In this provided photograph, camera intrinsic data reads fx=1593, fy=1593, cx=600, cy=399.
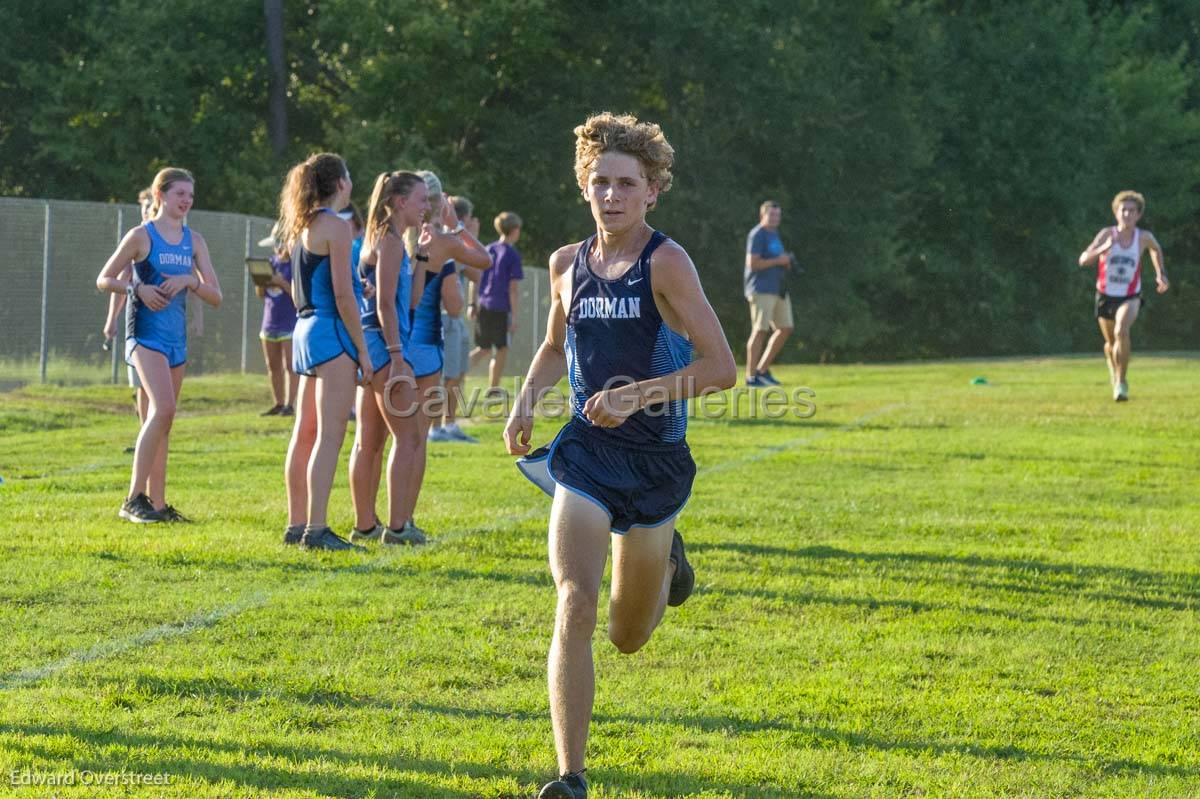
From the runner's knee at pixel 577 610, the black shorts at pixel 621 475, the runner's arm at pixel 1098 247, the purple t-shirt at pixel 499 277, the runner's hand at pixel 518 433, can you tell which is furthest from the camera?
the runner's arm at pixel 1098 247

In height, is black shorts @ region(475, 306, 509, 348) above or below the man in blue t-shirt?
below

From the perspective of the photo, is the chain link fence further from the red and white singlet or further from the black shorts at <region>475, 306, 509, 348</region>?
the red and white singlet

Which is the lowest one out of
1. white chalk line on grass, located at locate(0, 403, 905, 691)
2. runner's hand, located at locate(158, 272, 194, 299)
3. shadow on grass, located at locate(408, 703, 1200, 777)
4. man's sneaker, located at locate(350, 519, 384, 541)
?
shadow on grass, located at locate(408, 703, 1200, 777)

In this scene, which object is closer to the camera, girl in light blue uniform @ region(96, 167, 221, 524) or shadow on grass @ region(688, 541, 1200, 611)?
shadow on grass @ region(688, 541, 1200, 611)

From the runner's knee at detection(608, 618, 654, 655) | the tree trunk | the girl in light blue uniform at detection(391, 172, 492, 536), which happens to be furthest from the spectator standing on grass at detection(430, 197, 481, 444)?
the tree trunk

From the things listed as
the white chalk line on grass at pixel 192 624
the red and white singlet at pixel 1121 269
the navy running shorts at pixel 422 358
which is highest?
the red and white singlet at pixel 1121 269

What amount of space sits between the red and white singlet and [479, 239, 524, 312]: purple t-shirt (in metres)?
6.96

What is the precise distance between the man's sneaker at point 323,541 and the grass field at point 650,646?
0.40ft

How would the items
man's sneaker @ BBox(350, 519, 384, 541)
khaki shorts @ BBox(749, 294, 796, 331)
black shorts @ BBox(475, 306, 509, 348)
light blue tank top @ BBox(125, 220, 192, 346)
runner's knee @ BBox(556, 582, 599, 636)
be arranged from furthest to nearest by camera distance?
khaki shorts @ BBox(749, 294, 796, 331)
black shorts @ BBox(475, 306, 509, 348)
light blue tank top @ BBox(125, 220, 192, 346)
man's sneaker @ BBox(350, 519, 384, 541)
runner's knee @ BBox(556, 582, 599, 636)

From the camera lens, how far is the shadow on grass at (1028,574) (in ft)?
25.3

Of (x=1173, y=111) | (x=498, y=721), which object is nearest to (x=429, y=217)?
(x=498, y=721)

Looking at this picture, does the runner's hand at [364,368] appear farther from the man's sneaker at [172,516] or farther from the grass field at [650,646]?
the man's sneaker at [172,516]

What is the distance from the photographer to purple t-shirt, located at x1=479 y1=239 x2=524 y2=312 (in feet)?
55.3

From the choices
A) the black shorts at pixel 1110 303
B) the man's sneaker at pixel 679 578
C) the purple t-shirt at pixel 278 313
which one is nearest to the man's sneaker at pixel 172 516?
the man's sneaker at pixel 679 578
